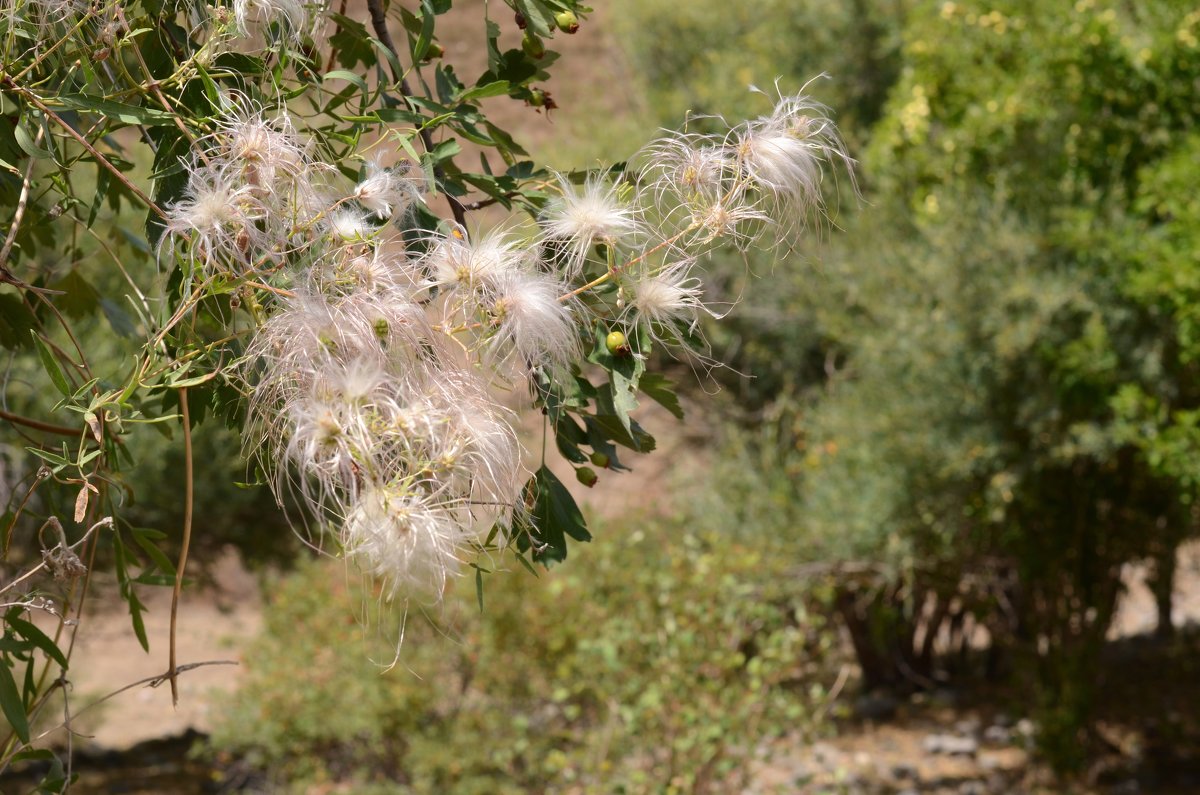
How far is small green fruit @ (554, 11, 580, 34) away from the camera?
1311 millimetres

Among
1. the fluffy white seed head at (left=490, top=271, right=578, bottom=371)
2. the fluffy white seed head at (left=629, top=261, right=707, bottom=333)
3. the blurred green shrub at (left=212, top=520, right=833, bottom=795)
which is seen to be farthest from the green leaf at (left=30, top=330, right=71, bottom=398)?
the blurred green shrub at (left=212, top=520, right=833, bottom=795)

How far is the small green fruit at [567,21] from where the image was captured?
1.31m

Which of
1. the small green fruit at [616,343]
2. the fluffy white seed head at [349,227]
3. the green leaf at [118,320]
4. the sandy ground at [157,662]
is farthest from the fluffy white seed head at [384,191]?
the sandy ground at [157,662]

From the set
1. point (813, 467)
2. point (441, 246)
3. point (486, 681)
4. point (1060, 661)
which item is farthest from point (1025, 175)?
point (441, 246)

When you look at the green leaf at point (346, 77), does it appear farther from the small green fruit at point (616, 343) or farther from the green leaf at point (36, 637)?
the green leaf at point (36, 637)

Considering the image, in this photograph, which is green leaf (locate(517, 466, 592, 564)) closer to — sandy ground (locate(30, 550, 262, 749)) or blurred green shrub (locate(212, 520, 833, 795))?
blurred green shrub (locate(212, 520, 833, 795))

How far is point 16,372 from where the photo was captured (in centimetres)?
511

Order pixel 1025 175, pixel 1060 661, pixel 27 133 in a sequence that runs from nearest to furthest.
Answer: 1. pixel 27 133
2. pixel 1025 175
3. pixel 1060 661

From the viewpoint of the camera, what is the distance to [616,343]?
108cm

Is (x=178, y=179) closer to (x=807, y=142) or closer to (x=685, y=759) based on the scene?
(x=807, y=142)

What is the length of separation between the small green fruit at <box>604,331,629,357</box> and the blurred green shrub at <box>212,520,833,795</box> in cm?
290

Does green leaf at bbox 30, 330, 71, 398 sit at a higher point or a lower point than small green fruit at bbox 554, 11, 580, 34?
lower

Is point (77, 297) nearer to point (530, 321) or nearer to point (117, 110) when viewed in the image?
point (117, 110)

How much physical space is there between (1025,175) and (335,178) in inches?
194
